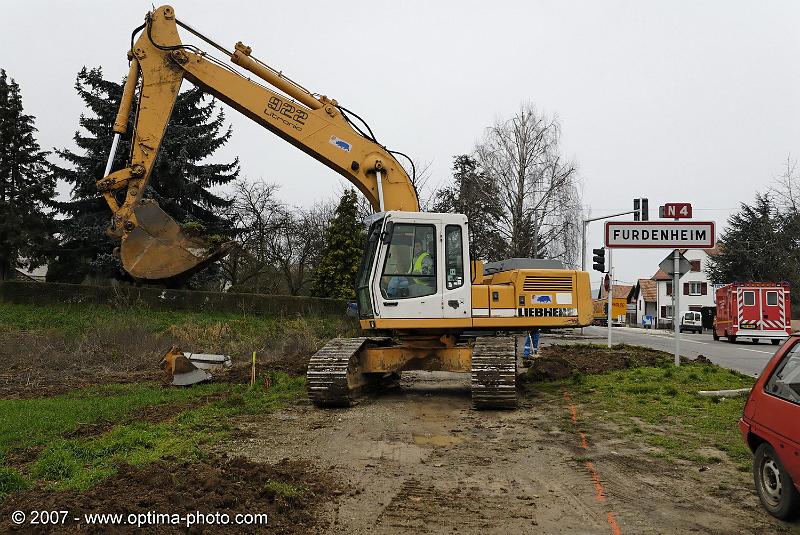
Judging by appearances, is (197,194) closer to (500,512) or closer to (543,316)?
(543,316)

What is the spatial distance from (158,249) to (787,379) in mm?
11036

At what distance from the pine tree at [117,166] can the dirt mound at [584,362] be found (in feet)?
54.9

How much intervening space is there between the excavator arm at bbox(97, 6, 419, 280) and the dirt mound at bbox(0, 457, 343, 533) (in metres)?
7.44

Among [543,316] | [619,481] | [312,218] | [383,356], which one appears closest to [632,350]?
[543,316]

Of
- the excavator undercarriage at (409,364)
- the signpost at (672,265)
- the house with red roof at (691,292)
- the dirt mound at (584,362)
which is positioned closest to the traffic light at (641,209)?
the dirt mound at (584,362)

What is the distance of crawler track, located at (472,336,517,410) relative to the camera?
10727mm

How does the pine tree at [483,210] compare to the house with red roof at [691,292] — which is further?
the house with red roof at [691,292]

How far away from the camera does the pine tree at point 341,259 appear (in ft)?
106

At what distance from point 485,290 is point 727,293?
2733cm

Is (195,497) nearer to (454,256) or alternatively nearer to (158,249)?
(454,256)

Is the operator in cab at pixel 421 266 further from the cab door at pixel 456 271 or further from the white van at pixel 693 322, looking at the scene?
the white van at pixel 693 322

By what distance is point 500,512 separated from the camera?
5.66m

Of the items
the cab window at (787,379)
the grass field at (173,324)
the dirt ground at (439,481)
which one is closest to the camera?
the dirt ground at (439,481)
